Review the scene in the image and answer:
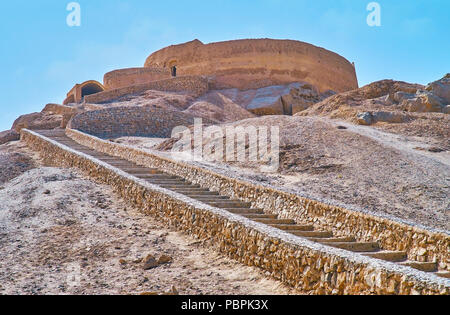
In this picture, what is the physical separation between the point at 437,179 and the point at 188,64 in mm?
23794

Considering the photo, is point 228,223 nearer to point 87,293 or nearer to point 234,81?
point 87,293

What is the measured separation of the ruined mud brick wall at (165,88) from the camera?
27448 mm

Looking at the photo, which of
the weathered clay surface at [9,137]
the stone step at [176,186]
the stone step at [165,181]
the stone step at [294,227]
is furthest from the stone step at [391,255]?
the weathered clay surface at [9,137]

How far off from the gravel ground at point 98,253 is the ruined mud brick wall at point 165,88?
18416 millimetres

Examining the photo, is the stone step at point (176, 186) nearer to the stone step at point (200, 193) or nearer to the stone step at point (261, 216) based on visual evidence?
the stone step at point (200, 193)

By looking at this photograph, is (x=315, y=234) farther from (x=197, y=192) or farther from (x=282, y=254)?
(x=197, y=192)

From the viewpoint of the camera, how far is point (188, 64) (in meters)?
32.4

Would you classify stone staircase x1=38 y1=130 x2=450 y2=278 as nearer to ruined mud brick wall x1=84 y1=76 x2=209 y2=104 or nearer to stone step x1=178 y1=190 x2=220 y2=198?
stone step x1=178 y1=190 x2=220 y2=198

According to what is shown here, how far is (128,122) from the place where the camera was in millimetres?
20969

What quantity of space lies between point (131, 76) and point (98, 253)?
86.8 feet

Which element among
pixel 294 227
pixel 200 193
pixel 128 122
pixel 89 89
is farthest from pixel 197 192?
Answer: pixel 89 89

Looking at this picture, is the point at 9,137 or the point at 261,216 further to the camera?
the point at 9,137

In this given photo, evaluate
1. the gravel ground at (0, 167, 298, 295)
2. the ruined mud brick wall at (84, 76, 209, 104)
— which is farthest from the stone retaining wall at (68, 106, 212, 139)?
the gravel ground at (0, 167, 298, 295)

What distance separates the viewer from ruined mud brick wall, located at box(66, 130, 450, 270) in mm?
5770
